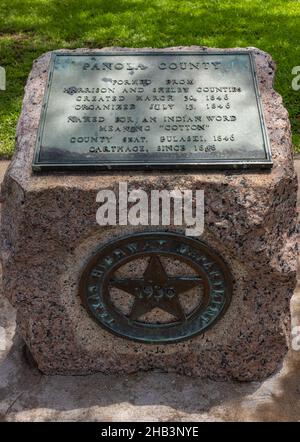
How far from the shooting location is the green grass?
6.32m

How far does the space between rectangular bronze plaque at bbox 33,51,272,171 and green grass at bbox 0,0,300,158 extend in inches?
109

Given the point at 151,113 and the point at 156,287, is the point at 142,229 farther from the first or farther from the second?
the point at 151,113

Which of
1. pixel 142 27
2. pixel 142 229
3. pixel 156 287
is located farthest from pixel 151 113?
pixel 142 27

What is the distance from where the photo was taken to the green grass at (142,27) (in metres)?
6.32

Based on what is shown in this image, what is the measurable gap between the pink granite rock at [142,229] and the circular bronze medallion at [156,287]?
7 centimetres

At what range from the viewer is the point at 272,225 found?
2.85 meters

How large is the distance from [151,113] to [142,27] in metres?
4.22

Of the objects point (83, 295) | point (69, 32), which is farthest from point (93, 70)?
point (69, 32)

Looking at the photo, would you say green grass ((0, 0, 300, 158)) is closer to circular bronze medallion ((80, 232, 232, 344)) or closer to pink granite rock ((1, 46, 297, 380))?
pink granite rock ((1, 46, 297, 380))

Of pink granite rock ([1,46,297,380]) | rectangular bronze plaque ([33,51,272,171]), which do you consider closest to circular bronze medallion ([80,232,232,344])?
pink granite rock ([1,46,297,380])

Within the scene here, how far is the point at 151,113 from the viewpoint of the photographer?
3014 mm

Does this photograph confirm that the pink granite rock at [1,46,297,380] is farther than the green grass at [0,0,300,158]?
No
